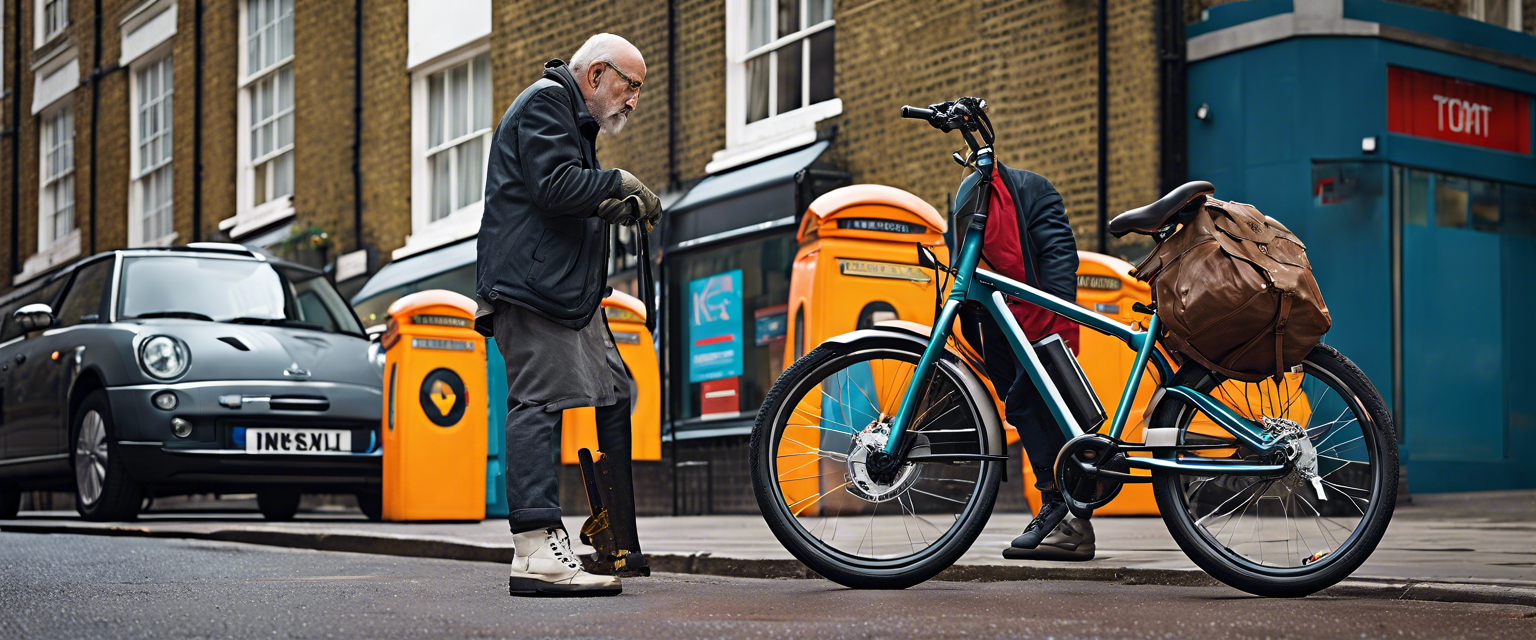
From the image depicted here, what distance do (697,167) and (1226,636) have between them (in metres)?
9.57

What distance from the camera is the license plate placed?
882cm

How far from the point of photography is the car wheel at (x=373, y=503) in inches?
373

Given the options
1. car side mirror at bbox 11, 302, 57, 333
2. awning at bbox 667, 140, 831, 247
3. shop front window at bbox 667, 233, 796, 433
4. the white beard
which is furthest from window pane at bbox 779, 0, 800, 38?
the white beard

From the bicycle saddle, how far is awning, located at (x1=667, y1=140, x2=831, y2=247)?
22.1 feet

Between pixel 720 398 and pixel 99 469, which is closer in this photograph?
pixel 99 469

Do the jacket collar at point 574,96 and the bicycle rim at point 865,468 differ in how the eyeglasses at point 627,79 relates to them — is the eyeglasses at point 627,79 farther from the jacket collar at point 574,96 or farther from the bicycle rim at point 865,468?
the bicycle rim at point 865,468

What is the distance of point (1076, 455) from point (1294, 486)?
0.56 m

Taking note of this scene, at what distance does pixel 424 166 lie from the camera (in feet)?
52.0

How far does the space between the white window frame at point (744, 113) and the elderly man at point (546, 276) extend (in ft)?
23.0

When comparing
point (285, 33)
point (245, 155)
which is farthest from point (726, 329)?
point (245, 155)

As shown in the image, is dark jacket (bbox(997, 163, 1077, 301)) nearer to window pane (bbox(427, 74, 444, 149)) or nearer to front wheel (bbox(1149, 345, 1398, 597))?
front wheel (bbox(1149, 345, 1398, 597))

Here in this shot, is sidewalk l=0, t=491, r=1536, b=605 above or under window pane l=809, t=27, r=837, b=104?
under

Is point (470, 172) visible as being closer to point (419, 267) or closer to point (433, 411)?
point (419, 267)

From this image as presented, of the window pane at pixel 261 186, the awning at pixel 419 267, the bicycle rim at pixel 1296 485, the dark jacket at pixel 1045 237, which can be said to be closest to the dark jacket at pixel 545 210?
the dark jacket at pixel 1045 237
